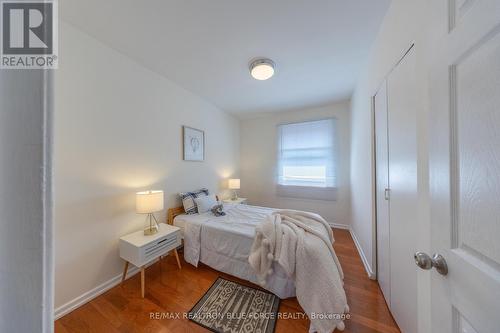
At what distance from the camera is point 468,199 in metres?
0.48

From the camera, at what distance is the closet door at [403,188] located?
3.57 feet

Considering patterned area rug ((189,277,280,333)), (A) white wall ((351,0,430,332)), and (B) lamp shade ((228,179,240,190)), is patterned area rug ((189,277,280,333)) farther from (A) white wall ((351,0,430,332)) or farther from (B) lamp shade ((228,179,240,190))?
(B) lamp shade ((228,179,240,190))

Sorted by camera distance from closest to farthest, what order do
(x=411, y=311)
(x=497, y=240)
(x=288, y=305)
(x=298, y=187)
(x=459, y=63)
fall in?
(x=497, y=240) < (x=459, y=63) < (x=411, y=311) < (x=288, y=305) < (x=298, y=187)

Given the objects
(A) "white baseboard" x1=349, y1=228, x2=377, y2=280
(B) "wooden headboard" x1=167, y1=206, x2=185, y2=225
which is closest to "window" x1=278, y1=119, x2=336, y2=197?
(A) "white baseboard" x1=349, y1=228, x2=377, y2=280

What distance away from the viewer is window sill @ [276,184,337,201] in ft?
11.0

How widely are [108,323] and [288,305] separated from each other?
1.49m

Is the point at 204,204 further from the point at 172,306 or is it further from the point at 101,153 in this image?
the point at 101,153

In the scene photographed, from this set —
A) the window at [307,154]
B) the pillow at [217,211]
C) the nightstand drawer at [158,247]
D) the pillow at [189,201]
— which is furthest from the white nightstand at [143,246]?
the window at [307,154]

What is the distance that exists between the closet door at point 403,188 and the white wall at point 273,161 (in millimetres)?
1936

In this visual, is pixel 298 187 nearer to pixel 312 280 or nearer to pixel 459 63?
pixel 312 280

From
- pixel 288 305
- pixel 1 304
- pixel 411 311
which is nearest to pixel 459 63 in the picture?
pixel 1 304

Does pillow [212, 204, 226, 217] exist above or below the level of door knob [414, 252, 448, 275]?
below

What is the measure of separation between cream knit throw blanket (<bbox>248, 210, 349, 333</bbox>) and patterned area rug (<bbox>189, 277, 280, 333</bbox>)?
7.8 inches

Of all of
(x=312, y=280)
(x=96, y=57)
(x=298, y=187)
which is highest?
(x=96, y=57)
